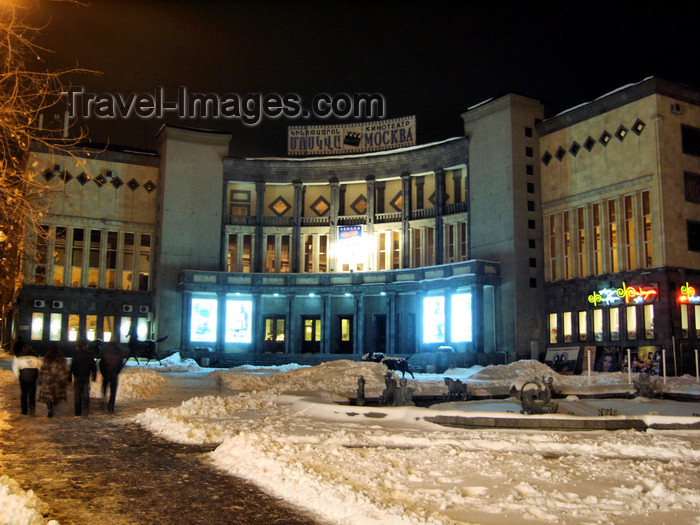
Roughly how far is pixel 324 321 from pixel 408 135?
56.0ft

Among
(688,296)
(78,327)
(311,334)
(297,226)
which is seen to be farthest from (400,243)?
(78,327)

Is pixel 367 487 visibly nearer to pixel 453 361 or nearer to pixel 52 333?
pixel 453 361

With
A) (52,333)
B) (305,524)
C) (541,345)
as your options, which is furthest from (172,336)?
(305,524)

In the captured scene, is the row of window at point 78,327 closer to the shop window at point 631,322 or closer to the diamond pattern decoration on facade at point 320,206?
the diamond pattern decoration on facade at point 320,206

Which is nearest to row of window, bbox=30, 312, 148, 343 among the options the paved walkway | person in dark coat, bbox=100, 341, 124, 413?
person in dark coat, bbox=100, 341, 124, 413

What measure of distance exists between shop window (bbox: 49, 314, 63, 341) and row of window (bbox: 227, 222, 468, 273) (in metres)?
14.6

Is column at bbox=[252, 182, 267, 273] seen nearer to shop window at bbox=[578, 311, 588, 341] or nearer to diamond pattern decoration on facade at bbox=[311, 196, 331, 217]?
diamond pattern decoration on facade at bbox=[311, 196, 331, 217]

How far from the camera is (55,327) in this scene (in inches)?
2175

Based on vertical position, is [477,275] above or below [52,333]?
above

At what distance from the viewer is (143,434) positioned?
1440 centimetres

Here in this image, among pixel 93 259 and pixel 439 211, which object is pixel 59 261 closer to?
pixel 93 259

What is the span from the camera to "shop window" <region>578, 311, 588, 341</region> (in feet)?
147

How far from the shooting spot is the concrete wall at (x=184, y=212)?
55094 millimetres

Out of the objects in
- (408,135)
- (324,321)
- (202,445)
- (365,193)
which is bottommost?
(202,445)
